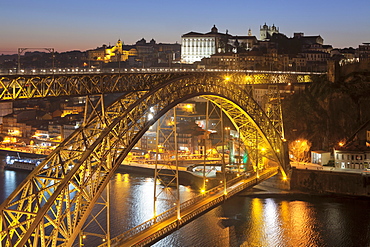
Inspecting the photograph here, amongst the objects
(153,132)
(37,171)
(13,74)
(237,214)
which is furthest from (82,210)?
(153,132)

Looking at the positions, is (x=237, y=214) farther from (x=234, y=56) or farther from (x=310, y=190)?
(x=234, y=56)

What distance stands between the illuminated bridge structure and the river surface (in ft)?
6.16

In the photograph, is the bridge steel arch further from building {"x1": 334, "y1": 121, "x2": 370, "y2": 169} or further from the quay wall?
building {"x1": 334, "y1": 121, "x2": 370, "y2": 169}

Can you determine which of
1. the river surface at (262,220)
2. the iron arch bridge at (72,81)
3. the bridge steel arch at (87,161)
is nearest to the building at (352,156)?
the river surface at (262,220)

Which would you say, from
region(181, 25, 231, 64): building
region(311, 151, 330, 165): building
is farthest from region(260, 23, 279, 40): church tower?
region(311, 151, 330, 165): building

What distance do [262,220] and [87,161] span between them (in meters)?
11.9

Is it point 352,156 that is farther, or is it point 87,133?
point 352,156

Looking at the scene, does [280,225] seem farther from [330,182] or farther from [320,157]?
[320,157]

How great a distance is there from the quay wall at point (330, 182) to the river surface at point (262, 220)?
69 centimetres

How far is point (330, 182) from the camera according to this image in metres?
27.8

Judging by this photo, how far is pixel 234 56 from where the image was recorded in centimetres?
5162

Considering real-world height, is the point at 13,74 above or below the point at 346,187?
above

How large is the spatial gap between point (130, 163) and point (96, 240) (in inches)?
607

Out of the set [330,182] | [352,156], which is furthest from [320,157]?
[330,182]
